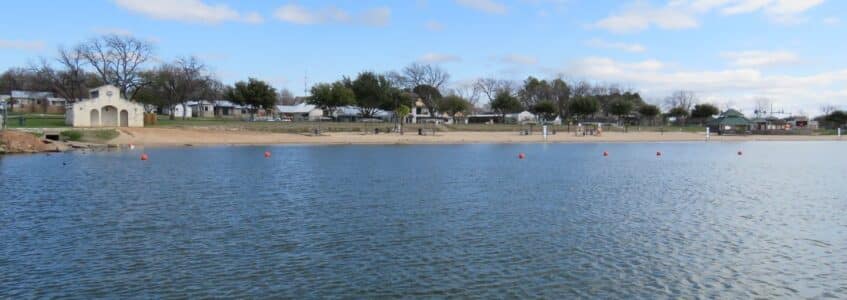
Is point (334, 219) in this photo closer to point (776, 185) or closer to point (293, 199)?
point (293, 199)

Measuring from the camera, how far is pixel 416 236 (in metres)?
17.6

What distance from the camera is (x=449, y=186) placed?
1192 inches

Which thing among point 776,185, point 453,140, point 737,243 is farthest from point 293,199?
point 453,140

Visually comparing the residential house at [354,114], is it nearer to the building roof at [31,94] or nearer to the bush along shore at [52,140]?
the bush along shore at [52,140]

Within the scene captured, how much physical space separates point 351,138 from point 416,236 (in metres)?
60.2

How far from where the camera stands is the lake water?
1283cm

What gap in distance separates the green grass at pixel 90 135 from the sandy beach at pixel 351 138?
40.2 inches

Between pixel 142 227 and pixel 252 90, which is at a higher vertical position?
pixel 252 90

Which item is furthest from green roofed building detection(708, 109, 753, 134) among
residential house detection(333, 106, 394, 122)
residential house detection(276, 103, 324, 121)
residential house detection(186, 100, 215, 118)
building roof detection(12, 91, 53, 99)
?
building roof detection(12, 91, 53, 99)

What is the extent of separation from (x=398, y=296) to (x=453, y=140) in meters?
68.5

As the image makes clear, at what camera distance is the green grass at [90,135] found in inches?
2424

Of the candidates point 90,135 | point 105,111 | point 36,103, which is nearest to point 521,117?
point 105,111

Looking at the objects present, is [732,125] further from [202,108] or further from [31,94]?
[31,94]

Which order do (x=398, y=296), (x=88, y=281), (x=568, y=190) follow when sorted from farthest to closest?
(x=568, y=190), (x=88, y=281), (x=398, y=296)
